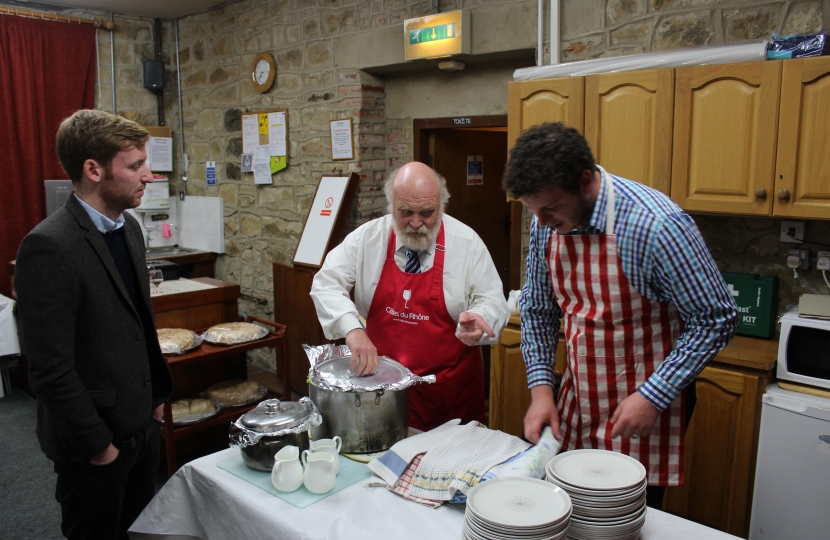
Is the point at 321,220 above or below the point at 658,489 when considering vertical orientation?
above

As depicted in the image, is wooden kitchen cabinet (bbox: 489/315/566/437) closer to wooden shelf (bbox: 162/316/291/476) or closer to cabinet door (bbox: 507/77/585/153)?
cabinet door (bbox: 507/77/585/153)

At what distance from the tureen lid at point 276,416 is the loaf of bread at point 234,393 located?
1.90 meters

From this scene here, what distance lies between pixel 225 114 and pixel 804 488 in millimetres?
4829

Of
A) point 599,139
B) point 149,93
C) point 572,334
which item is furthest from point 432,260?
point 149,93

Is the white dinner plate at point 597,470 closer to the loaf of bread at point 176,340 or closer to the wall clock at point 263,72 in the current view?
the loaf of bread at point 176,340

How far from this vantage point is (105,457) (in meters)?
1.91

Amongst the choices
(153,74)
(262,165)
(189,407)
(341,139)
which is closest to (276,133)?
(262,165)

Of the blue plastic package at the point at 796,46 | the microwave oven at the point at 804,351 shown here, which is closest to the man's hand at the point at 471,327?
the microwave oven at the point at 804,351

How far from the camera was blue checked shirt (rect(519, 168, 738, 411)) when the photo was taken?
1.60 metres

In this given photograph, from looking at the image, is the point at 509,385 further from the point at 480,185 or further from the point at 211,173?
the point at 211,173

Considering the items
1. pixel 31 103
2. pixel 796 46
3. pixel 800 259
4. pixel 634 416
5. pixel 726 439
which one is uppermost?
pixel 31 103

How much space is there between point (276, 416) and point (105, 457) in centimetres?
57

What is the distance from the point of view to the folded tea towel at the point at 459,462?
1557 millimetres

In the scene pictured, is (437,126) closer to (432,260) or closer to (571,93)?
(571,93)
